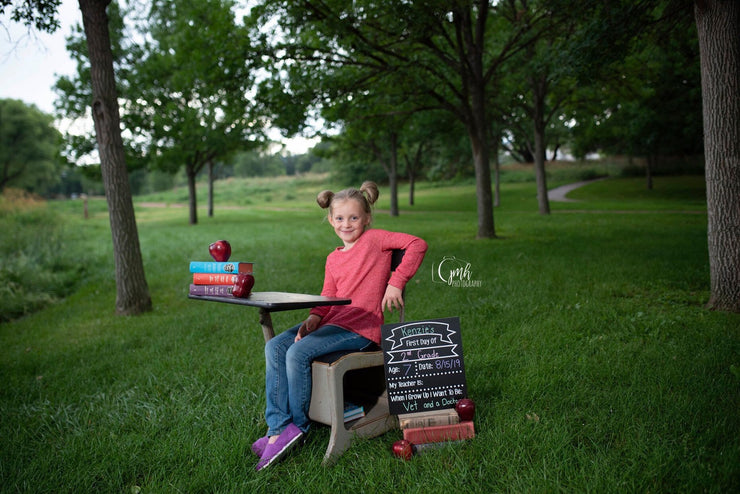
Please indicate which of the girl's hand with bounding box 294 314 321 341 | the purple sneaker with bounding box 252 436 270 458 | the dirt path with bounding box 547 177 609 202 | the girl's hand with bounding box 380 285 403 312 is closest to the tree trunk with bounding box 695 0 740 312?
the girl's hand with bounding box 380 285 403 312

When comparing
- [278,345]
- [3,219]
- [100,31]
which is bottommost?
[278,345]

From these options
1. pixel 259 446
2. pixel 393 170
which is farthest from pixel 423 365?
pixel 393 170

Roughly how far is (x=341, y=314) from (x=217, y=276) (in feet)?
2.69

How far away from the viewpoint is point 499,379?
3.97 meters

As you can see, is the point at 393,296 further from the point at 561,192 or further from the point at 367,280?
the point at 561,192

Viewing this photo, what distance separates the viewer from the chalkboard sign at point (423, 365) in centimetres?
314

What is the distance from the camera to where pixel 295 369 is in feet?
9.78

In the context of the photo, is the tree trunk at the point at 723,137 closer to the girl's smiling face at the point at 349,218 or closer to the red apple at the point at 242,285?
the girl's smiling face at the point at 349,218

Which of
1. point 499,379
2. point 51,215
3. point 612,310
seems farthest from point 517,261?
point 51,215

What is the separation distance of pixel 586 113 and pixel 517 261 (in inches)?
549


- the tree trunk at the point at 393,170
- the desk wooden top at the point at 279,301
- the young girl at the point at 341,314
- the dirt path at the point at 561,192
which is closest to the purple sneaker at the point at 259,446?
the young girl at the point at 341,314

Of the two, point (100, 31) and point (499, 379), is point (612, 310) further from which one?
point (100, 31)

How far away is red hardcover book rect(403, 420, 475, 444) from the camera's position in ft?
9.93

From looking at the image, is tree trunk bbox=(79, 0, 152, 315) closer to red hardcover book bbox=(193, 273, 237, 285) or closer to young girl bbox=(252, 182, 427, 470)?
red hardcover book bbox=(193, 273, 237, 285)
